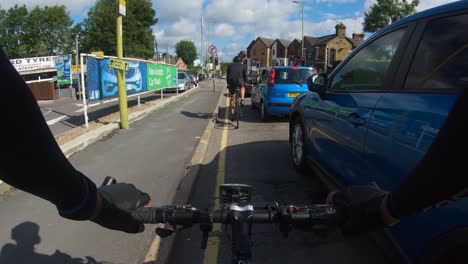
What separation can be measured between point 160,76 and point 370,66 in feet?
46.3

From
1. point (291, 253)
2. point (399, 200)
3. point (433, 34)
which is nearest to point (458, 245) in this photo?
point (399, 200)

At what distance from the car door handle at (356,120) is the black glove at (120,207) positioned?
7.04 ft

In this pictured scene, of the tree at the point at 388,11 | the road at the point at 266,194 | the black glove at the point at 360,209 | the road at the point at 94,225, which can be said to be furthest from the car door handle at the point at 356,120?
the tree at the point at 388,11

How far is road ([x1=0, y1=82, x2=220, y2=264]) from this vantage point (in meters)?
3.24

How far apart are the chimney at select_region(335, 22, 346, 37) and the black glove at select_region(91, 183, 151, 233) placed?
69395mm

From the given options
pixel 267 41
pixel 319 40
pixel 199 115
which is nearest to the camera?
pixel 199 115

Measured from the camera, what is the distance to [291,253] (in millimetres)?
3342

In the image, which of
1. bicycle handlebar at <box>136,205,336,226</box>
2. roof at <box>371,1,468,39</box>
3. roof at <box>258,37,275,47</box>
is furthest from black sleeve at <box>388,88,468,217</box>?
roof at <box>258,37,275,47</box>

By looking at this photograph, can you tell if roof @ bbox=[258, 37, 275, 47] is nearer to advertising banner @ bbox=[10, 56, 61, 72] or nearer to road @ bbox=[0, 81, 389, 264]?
advertising banner @ bbox=[10, 56, 61, 72]

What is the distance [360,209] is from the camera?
1.32 m

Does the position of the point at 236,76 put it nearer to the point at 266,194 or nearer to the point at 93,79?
the point at 93,79

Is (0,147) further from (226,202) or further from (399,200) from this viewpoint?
(399,200)

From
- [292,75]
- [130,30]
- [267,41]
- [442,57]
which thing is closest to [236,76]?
[292,75]

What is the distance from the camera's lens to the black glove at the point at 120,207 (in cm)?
124
